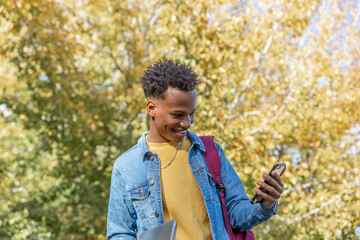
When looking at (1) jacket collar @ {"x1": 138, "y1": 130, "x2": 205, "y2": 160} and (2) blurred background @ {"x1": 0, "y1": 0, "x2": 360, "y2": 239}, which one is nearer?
(1) jacket collar @ {"x1": 138, "y1": 130, "x2": 205, "y2": 160}

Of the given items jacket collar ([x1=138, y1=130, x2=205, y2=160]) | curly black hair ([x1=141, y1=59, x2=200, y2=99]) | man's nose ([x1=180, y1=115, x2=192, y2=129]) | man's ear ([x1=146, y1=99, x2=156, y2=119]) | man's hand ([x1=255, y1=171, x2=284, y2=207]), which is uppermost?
curly black hair ([x1=141, y1=59, x2=200, y2=99])

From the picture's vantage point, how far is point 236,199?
6.81 ft

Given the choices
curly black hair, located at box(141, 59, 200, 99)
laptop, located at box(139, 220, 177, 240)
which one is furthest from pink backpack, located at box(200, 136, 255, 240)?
laptop, located at box(139, 220, 177, 240)

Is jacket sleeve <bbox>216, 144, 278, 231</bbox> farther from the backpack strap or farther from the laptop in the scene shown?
the laptop

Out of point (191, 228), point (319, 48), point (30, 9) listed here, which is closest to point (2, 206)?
point (30, 9)

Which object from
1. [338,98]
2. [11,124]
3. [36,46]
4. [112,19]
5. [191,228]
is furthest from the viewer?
[11,124]

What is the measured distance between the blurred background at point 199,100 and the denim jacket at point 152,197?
132 inches

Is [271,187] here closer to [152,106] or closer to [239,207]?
[239,207]

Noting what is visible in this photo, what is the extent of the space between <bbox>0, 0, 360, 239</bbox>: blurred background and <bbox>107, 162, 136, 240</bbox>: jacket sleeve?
3452 mm

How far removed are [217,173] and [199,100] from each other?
3.95 meters

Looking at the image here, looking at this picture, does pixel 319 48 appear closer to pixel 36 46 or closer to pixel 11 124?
pixel 36 46

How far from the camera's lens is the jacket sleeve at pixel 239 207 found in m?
1.93

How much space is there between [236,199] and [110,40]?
6.68m

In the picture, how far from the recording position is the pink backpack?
2024mm
